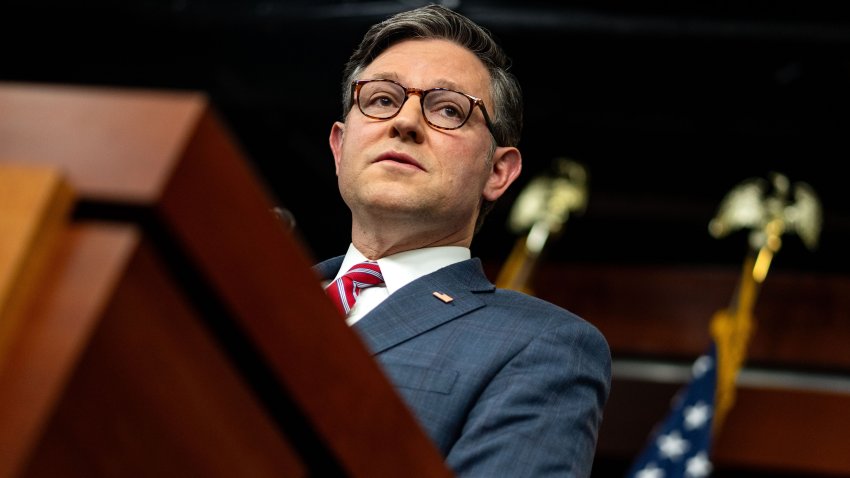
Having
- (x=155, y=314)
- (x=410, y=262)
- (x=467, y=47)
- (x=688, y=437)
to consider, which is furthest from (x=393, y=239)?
(x=688, y=437)

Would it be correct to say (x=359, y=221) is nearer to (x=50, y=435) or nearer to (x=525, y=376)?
(x=525, y=376)

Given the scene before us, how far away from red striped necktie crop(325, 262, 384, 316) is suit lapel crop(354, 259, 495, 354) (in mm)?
90

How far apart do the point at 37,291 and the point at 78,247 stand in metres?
0.03

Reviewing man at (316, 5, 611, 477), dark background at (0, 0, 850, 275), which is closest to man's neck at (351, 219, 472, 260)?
man at (316, 5, 611, 477)

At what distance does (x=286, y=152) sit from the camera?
520cm

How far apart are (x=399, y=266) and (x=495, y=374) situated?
37 cm

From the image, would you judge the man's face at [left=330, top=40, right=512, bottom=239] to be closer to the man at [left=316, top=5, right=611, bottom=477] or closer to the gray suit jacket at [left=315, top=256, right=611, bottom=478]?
the man at [left=316, top=5, right=611, bottom=477]

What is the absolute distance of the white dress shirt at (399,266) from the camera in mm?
1404

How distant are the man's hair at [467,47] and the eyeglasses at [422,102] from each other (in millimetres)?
80

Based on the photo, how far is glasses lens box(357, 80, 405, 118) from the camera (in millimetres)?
1536

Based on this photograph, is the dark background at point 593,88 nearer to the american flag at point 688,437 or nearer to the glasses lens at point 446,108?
the american flag at point 688,437

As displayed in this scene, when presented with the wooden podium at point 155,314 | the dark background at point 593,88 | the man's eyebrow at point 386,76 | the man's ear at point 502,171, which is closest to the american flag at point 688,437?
the dark background at point 593,88

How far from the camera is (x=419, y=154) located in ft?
4.77

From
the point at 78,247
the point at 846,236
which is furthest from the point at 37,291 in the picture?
the point at 846,236
